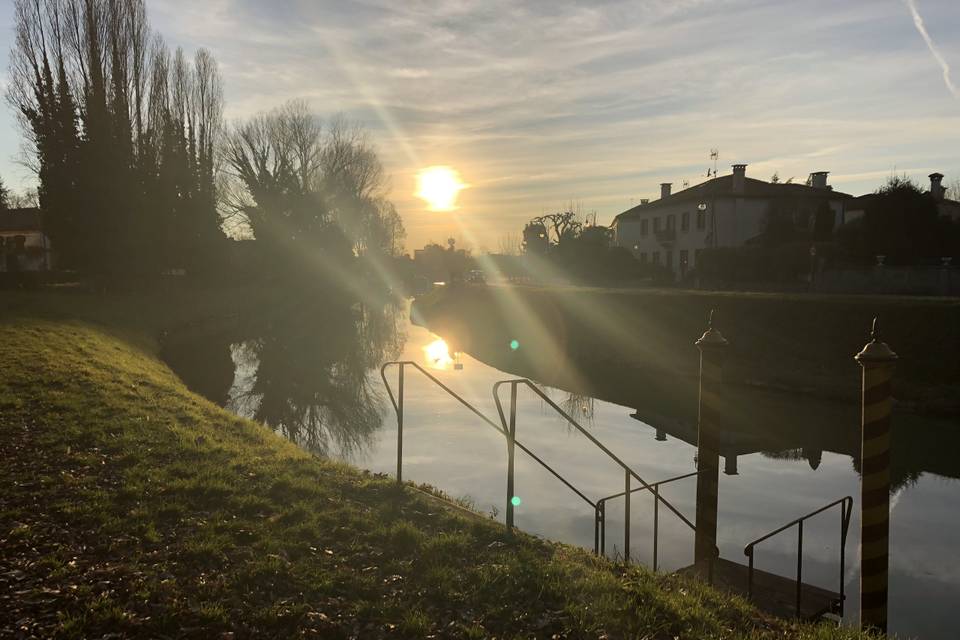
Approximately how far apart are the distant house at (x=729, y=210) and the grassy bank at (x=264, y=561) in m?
45.1

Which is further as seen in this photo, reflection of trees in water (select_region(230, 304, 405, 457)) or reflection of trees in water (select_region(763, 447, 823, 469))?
reflection of trees in water (select_region(230, 304, 405, 457))

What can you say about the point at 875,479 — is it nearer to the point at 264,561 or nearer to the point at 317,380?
the point at 264,561

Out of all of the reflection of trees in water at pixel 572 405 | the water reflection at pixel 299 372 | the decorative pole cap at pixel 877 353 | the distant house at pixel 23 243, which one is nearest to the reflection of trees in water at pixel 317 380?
the water reflection at pixel 299 372

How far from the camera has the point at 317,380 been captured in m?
24.5

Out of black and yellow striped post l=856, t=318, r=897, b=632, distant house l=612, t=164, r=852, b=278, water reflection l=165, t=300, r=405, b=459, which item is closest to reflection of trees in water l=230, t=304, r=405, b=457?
water reflection l=165, t=300, r=405, b=459

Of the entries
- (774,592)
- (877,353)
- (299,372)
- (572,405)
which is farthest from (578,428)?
(299,372)

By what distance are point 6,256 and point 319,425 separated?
39371 mm

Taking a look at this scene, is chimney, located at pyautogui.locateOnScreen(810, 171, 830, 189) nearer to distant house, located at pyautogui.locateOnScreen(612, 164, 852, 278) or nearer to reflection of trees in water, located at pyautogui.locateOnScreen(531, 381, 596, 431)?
distant house, located at pyautogui.locateOnScreen(612, 164, 852, 278)

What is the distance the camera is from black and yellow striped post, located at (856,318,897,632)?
701 cm

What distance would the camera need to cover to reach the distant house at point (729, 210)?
171 ft

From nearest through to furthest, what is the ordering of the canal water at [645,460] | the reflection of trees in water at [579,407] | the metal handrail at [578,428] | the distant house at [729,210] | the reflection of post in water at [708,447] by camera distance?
the metal handrail at [578,428]
the reflection of post in water at [708,447]
the canal water at [645,460]
the reflection of trees in water at [579,407]
the distant house at [729,210]

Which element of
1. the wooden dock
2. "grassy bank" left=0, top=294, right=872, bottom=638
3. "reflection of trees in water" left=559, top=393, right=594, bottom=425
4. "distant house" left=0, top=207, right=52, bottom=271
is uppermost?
"distant house" left=0, top=207, right=52, bottom=271

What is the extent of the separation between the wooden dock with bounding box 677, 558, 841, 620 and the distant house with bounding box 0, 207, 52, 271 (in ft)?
143

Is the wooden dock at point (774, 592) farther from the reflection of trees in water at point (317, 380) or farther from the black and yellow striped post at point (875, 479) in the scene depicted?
the reflection of trees in water at point (317, 380)
